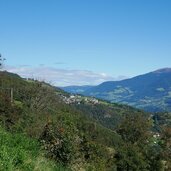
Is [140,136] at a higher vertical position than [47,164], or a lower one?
lower

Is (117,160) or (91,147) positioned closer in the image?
(91,147)

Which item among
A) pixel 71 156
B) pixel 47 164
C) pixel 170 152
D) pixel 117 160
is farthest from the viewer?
pixel 170 152

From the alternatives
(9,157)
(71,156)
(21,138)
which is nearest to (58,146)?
(71,156)

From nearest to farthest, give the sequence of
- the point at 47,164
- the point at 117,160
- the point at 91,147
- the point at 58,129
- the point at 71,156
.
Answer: the point at 47,164, the point at 71,156, the point at 58,129, the point at 91,147, the point at 117,160

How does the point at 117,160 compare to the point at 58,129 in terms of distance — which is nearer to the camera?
the point at 58,129

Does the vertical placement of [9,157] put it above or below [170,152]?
above

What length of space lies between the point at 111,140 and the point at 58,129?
503 feet

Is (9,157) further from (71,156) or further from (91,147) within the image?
(91,147)

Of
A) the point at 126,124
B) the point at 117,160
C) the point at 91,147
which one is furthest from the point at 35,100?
the point at 91,147

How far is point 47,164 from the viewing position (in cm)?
1862

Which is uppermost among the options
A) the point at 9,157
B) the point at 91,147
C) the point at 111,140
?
the point at 9,157

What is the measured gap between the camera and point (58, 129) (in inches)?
995

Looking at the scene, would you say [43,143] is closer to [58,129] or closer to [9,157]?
[58,129]

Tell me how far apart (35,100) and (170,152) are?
141 ft
